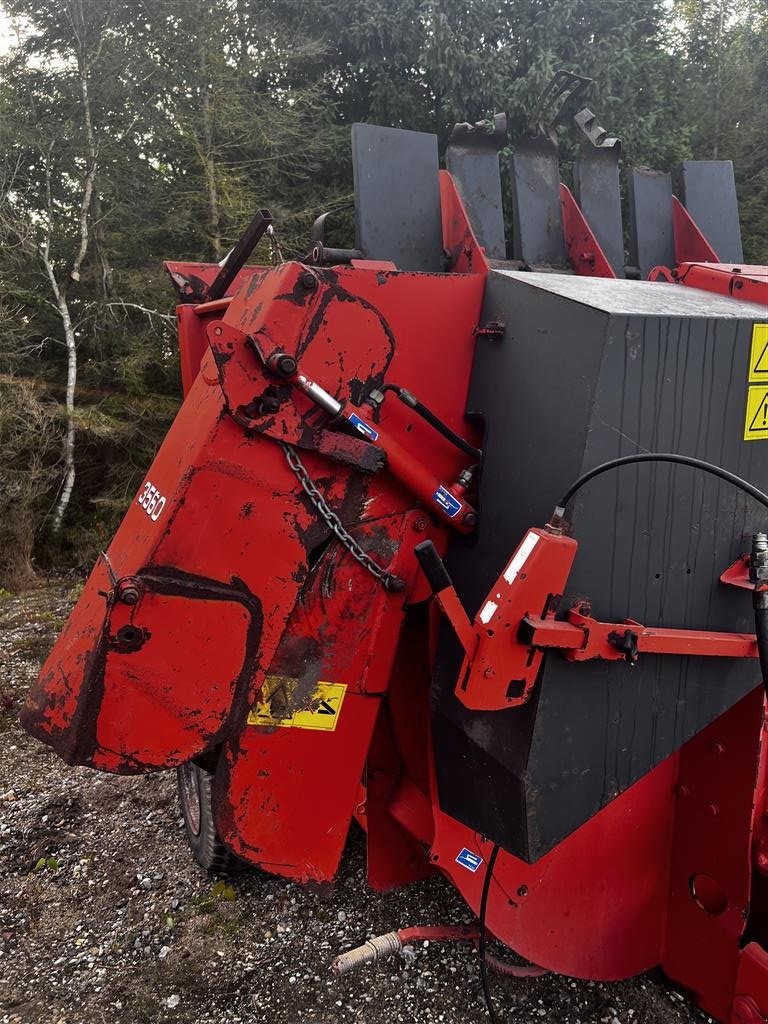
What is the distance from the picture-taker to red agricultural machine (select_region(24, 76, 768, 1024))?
1.91m

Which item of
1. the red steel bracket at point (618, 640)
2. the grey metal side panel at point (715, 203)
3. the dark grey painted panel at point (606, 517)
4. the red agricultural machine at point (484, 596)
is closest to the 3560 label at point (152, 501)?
the red agricultural machine at point (484, 596)

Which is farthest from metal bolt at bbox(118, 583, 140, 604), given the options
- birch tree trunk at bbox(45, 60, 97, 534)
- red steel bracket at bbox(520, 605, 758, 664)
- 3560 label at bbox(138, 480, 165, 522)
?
birch tree trunk at bbox(45, 60, 97, 534)

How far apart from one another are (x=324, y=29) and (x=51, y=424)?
26.3ft

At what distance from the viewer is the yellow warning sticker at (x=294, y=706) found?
215 cm

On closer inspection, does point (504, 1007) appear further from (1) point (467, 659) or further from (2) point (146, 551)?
(2) point (146, 551)

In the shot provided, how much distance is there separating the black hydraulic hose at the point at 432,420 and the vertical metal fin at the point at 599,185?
65.0 inches

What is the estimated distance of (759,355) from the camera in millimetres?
2051

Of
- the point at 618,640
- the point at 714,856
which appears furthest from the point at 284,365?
the point at 714,856

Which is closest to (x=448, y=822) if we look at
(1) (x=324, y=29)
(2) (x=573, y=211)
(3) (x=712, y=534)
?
(3) (x=712, y=534)

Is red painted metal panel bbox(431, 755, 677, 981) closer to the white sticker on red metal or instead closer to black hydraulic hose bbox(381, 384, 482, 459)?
the white sticker on red metal

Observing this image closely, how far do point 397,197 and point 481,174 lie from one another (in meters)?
0.50

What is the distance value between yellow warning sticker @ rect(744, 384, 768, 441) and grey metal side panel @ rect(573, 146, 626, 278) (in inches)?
58.2

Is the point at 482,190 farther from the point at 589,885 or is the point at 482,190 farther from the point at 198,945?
the point at 198,945

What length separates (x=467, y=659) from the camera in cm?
184
